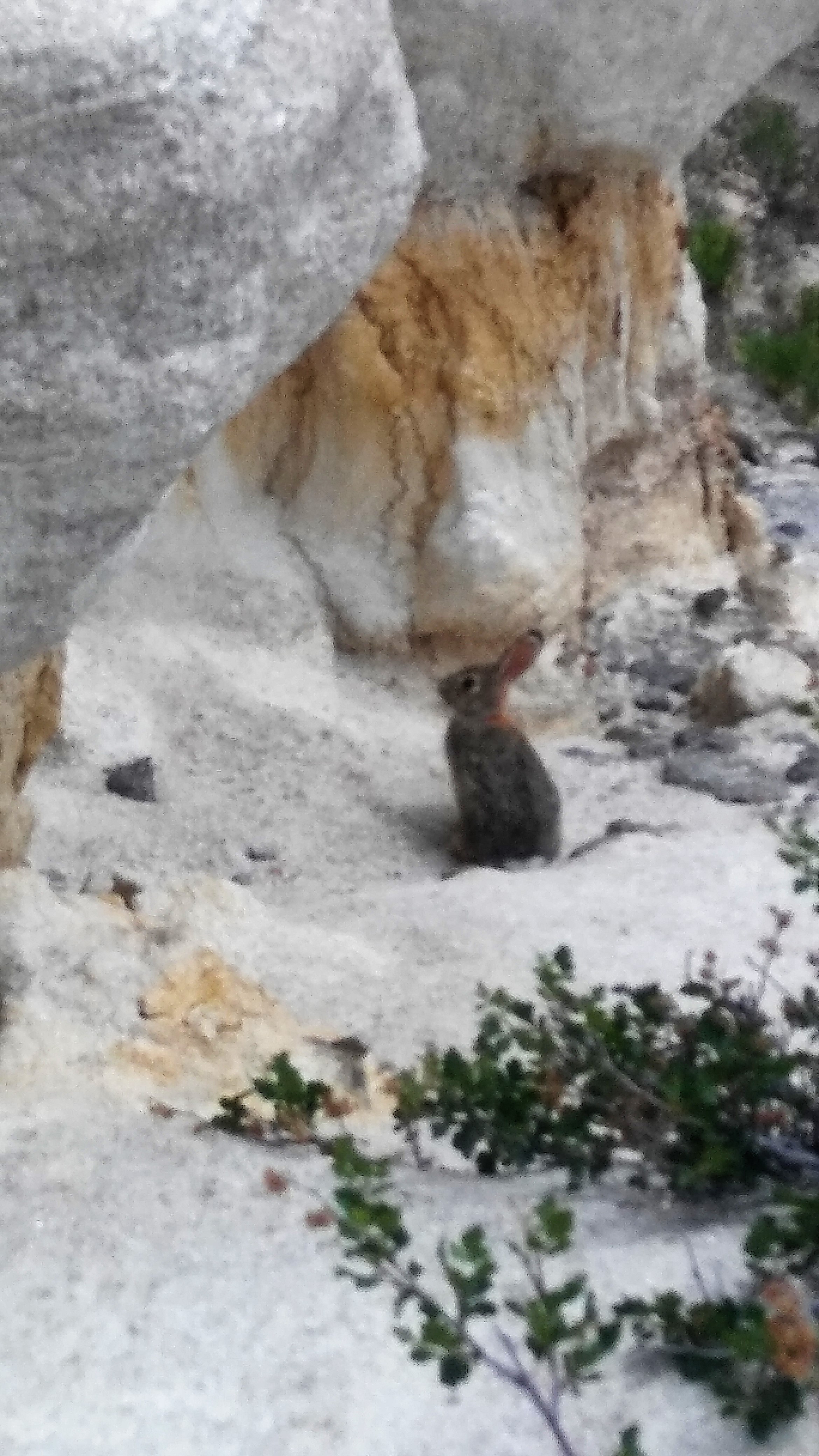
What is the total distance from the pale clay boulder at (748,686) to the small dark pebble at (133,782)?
3.91 ft

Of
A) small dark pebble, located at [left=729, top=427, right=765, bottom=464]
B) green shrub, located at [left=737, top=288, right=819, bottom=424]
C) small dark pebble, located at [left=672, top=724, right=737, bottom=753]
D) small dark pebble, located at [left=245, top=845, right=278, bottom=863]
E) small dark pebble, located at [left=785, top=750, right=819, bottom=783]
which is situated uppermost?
green shrub, located at [left=737, top=288, right=819, bottom=424]

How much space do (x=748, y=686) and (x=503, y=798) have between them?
28.7 inches

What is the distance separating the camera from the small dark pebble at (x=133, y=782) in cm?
282

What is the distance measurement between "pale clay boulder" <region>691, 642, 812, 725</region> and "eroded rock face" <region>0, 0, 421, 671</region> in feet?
6.32

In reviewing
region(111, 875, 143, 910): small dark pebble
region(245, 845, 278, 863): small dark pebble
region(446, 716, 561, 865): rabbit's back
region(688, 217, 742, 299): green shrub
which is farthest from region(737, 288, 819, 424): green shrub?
region(111, 875, 143, 910): small dark pebble

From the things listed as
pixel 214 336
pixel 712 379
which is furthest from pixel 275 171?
pixel 712 379

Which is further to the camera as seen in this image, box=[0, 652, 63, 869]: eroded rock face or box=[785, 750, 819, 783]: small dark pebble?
box=[785, 750, 819, 783]: small dark pebble

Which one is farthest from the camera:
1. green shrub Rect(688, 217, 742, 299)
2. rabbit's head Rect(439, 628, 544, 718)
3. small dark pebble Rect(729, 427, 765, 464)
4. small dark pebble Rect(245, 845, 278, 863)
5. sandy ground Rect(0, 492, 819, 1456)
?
green shrub Rect(688, 217, 742, 299)

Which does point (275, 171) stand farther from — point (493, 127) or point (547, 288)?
point (547, 288)

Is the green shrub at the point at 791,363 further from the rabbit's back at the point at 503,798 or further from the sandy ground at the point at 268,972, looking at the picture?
the rabbit's back at the point at 503,798

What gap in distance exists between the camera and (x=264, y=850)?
9.32 ft

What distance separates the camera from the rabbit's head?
3033mm

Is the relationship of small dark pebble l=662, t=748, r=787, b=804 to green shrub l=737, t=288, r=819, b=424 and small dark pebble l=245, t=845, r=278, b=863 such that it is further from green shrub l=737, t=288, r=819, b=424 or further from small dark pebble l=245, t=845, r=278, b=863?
green shrub l=737, t=288, r=819, b=424

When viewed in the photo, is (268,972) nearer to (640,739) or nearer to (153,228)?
(153,228)
